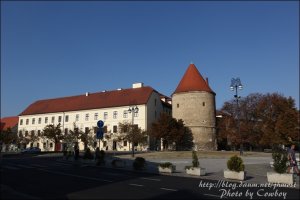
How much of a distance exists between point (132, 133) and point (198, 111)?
14714 millimetres

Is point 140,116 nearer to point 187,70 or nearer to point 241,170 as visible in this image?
point 187,70

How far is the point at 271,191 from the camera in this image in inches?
513

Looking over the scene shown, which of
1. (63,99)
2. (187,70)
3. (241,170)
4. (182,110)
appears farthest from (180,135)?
(241,170)

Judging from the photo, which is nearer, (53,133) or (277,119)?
(277,119)

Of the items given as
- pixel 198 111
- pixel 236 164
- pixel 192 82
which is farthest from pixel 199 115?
pixel 236 164

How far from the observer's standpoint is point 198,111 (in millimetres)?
65562

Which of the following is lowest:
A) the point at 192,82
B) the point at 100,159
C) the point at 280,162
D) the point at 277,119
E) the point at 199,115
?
the point at 100,159

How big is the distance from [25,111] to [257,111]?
5716cm

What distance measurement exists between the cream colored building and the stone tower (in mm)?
6196

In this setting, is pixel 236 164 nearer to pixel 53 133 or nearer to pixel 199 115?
pixel 199 115

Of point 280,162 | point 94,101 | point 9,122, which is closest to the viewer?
point 280,162

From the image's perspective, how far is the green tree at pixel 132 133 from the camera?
195 ft

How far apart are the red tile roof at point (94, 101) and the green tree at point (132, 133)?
595cm

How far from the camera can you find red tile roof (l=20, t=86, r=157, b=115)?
6906 cm
